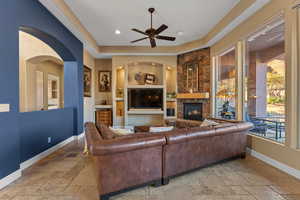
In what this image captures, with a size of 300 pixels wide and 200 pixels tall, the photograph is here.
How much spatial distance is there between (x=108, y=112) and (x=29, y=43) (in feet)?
12.5

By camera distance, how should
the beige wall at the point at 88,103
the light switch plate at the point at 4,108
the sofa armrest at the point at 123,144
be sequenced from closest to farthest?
the sofa armrest at the point at 123,144, the light switch plate at the point at 4,108, the beige wall at the point at 88,103

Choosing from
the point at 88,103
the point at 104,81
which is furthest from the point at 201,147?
the point at 104,81

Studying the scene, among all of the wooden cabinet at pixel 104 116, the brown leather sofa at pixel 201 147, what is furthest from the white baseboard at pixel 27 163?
the wooden cabinet at pixel 104 116

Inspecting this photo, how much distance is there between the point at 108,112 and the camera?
7305 mm

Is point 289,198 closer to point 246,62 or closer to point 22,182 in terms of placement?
point 246,62

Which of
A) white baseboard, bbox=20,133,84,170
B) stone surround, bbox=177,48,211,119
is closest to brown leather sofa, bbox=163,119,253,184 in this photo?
white baseboard, bbox=20,133,84,170

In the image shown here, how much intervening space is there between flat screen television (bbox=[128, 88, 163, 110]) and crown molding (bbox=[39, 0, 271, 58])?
1642mm

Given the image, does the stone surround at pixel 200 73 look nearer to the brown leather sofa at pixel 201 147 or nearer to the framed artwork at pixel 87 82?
the brown leather sofa at pixel 201 147

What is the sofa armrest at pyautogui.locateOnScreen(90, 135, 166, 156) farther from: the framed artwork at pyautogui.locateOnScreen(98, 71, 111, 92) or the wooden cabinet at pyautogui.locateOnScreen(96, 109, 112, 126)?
the framed artwork at pyautogui.locateOnScreen(98, 71, 111, 92)

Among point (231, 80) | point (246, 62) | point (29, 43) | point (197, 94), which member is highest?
point (29, 43)

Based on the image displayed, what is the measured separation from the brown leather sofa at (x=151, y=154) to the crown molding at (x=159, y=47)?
2558mm

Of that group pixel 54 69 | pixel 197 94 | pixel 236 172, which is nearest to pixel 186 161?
pixel 236 172

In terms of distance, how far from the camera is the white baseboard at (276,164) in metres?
2.55

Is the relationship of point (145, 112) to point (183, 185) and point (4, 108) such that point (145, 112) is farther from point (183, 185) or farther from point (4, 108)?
point (4, 108)
